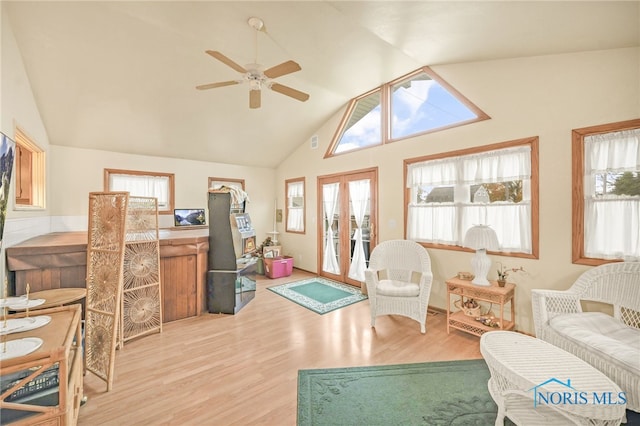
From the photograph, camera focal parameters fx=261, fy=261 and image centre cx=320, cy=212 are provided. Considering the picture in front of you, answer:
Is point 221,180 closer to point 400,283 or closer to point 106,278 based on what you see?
point 106,278

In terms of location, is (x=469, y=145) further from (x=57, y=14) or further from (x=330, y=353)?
(x=57, y=14)

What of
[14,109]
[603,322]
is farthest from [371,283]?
[14,109]

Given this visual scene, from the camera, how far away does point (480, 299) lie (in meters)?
2.82

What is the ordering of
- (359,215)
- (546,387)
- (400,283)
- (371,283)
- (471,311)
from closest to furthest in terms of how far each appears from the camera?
(546,387) < (471,311) < (371,283) < (400,283) < (359,215)

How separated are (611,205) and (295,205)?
202 inches

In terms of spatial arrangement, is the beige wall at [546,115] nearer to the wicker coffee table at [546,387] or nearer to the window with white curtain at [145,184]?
the wicker coffee table at [546,387]

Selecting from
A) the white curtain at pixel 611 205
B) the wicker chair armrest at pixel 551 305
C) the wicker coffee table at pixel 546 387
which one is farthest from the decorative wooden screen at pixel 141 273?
the white curtain at pixel 611 205

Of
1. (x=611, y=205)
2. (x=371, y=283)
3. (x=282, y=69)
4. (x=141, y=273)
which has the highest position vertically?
(x=282, y=69)

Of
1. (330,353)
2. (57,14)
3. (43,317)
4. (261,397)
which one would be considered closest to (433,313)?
(330,353)

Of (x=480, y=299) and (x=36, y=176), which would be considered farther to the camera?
(x=36, y=176)

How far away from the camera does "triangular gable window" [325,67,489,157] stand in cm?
352

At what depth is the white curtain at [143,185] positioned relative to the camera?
489 centimetres

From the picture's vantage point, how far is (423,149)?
3.79m

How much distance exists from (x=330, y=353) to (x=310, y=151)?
169 inches
